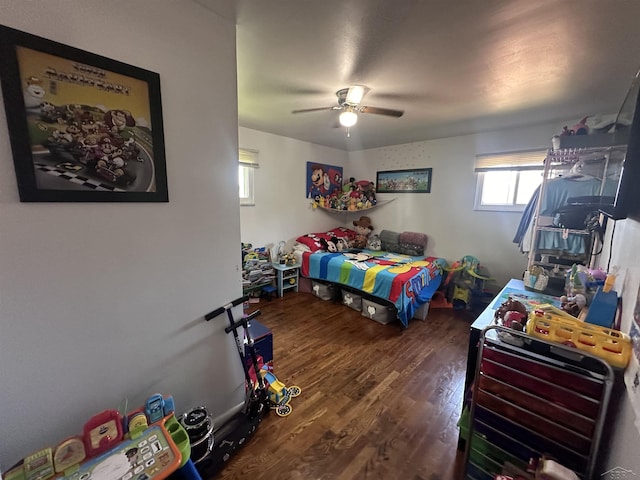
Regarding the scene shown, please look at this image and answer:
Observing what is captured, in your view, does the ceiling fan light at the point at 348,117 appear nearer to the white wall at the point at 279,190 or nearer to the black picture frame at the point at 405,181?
the white wall at the point at 279,190

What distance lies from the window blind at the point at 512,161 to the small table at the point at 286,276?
9.95 feet

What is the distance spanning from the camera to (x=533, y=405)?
1101 mm

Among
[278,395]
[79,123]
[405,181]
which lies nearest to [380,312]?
[278,395]

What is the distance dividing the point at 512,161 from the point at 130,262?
411 centimetres

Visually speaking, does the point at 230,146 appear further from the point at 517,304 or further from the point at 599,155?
the point at 599,155

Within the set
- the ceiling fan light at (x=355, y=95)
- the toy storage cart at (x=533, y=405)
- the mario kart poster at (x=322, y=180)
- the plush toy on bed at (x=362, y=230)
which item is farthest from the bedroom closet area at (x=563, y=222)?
the mario kart poster at (x=322, y=180)

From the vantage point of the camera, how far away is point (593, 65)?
5.42 feet

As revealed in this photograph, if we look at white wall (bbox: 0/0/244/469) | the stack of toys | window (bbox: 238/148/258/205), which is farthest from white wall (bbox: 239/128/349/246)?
white wall (bbox: 0/0/244/469)

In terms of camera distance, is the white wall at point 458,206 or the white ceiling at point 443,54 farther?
the white wall at point 458,206

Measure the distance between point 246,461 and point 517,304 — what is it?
5.86ft

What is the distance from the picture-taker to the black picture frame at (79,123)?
0.88 meters

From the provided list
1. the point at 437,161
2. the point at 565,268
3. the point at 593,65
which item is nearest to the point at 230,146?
the point at 593,65

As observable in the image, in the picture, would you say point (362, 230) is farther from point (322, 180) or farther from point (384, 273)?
point (384, 273)

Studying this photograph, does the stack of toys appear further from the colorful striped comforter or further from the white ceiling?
the white ceiling
